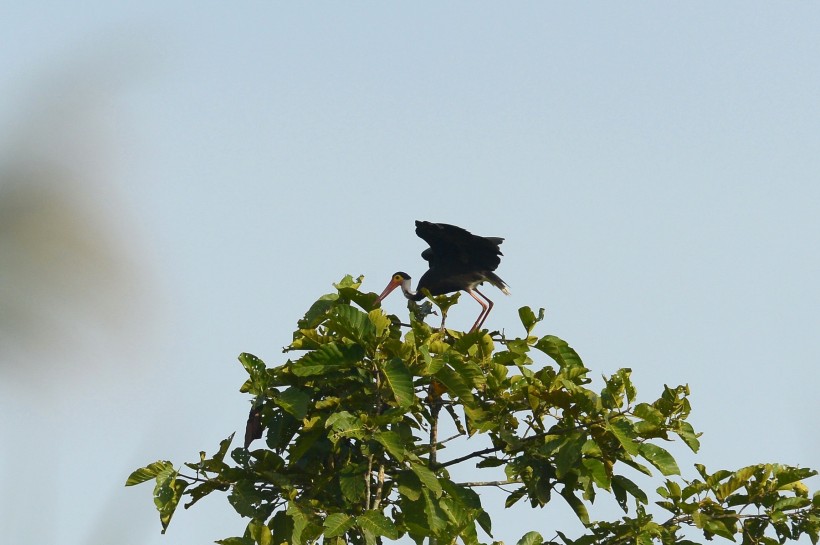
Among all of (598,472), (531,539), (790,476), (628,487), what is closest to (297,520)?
(531,539)

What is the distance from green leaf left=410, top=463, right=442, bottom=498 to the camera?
185 inches

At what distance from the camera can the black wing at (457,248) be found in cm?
851

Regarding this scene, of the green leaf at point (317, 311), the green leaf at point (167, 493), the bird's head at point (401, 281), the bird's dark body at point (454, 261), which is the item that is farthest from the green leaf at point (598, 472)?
the bird's head at point (401, 281)

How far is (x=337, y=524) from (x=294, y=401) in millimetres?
744

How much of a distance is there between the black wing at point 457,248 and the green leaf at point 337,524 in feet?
13.9

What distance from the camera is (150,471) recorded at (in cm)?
477

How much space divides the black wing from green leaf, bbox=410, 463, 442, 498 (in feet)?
12.4

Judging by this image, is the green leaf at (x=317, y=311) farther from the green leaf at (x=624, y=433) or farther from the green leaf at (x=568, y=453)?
the green leaf at (x=624, y=433)

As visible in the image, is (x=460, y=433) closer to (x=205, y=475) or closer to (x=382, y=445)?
(x=382, y=445)

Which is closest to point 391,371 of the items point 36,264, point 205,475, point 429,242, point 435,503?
point 435,503

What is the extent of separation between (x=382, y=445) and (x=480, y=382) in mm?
689

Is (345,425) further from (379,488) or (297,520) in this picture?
(297,520)

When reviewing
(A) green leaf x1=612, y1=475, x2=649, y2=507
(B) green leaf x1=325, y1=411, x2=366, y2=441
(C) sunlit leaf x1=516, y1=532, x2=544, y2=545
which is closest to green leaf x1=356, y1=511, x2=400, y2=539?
(B) green leaf x1=325, y1=411, x2=366, y2=441

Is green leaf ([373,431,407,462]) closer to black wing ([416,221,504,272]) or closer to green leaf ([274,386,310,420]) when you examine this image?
green leaf ([274,386,310,420])
